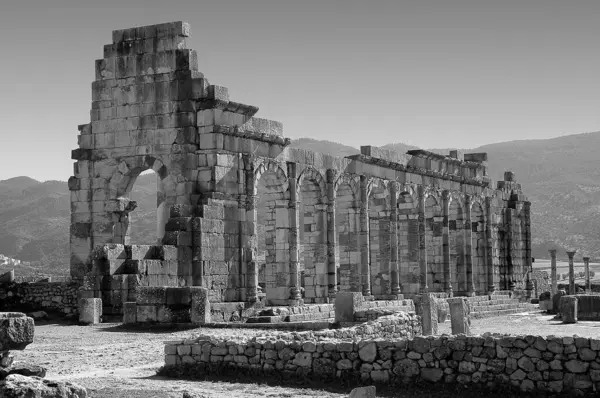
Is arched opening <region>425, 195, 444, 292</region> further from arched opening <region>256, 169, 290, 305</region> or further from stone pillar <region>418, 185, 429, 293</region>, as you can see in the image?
arched opening <region>256, 169, 290, 305</region>

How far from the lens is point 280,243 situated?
107ft

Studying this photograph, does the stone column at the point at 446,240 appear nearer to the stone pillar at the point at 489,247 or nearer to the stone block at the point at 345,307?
the stone pillar at the point at 489,247

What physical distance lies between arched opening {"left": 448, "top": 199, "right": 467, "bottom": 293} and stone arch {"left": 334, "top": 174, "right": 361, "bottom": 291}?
10097 millimetres

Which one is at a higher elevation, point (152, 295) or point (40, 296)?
point (152, 295)

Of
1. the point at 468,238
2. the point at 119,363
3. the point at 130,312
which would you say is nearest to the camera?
the point at 119,363

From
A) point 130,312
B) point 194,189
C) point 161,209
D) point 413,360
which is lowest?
point 413,360

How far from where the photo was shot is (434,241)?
147ft

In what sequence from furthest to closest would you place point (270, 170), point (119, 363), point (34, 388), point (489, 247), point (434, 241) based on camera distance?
point (489, 247) → point (434, 241) → point (270, 170) → point (119, 363) → point (34, 388)

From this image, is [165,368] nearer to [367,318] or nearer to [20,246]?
[367,318]

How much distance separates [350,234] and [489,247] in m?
13.7

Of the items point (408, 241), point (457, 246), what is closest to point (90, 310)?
point (408, 241)

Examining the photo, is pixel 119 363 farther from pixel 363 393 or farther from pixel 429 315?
pixel 429 315

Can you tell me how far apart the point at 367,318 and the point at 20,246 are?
11680cm

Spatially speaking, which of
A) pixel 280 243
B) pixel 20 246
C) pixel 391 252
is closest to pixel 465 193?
→ pixel 391 252
